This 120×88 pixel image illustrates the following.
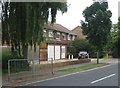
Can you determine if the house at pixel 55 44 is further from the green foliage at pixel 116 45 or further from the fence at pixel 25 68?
the fence at pixel 25 68

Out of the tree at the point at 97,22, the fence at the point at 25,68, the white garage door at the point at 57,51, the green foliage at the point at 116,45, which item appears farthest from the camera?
the green foliage at the point at 116,45

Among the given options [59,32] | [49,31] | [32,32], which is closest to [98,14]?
[49,31]

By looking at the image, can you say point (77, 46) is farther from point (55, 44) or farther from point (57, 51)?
point (55, 44)

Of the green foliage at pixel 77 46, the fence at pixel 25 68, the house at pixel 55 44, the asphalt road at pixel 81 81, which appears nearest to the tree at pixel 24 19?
the fence at pixel 25 68

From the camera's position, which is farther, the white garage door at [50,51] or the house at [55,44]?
the white garage door at [50,51]

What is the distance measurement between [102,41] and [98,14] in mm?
4095

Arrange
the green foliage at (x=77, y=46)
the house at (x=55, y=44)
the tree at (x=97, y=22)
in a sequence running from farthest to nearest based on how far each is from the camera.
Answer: the green foliage at (x=77, y=46) < the house at (x=55, y=44) < the tree at (x=97, y=22)

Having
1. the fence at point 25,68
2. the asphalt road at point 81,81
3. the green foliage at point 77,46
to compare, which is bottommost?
the asphalt road at point 81,81

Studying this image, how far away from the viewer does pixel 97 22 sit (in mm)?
48906

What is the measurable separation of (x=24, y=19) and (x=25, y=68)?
11.1ft

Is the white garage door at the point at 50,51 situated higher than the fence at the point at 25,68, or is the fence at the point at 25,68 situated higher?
the white garage door at the point at 50,51

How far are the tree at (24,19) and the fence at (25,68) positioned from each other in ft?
4.88

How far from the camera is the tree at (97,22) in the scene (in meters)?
48.8

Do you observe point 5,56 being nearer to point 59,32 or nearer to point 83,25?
point 83,25
